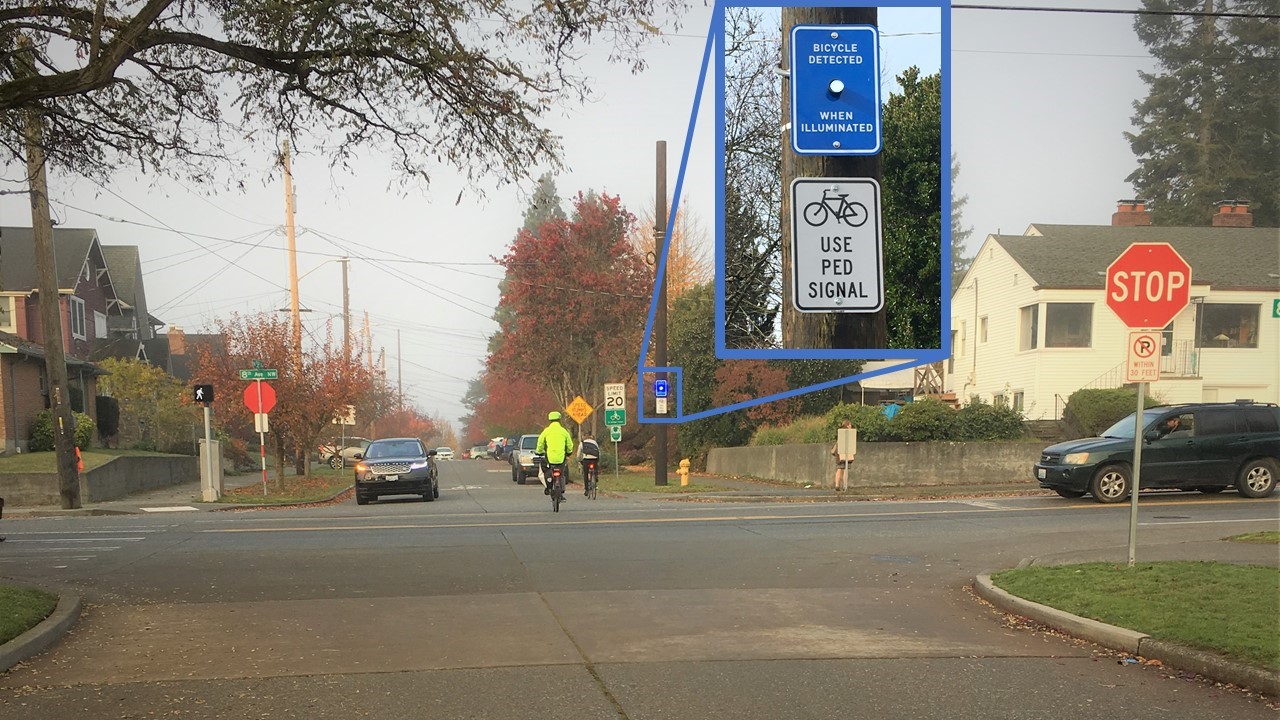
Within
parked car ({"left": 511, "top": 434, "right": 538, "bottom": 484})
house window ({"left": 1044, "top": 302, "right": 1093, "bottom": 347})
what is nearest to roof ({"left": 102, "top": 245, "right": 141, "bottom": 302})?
parked car ({"left": 511, "top": 434, "right": 538, "bottom": 484})

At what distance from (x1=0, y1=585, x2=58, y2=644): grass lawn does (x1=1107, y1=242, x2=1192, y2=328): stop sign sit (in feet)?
31.7

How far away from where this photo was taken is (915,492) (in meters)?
25.7

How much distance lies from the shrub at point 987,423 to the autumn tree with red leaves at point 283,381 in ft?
62.1

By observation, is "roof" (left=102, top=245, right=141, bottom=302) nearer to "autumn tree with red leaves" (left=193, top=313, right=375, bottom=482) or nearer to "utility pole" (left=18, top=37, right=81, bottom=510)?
"autumn tree with red leaves" (left=193, top=313, right=375, bottom=482)

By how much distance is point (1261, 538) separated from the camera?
13312mm

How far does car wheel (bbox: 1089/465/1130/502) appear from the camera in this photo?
20.2m

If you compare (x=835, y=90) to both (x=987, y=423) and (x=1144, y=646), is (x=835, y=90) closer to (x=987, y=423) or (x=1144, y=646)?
(x=1144, y=646)

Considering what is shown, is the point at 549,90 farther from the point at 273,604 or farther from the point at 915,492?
the point at 915,492

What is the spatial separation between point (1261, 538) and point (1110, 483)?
7067mm

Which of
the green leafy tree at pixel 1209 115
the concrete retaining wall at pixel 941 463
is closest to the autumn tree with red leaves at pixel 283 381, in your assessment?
the concrete retaining wall at pixel 941 463

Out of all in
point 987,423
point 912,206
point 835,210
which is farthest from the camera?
point 987,423

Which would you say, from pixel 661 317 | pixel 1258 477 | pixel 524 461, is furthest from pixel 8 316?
pixel 1258 477

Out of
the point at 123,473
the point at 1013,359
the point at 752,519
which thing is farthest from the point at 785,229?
the point at 1013,359

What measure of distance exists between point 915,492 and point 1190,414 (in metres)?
6.81
